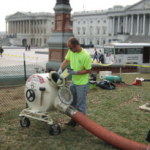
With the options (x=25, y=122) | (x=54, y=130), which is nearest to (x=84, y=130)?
(x=54, y=130)

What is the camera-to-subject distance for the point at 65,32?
1352 centimetres

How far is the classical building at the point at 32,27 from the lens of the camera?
382ft

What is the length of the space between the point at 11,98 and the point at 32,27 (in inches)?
4691

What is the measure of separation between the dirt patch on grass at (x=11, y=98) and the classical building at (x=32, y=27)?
107 m

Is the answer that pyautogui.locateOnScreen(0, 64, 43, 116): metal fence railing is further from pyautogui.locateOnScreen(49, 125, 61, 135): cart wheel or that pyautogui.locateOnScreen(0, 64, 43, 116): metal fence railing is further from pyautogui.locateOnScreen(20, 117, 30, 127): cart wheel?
pyautogui.locateOnScreen(49, 125, 61, 135): cart wheel

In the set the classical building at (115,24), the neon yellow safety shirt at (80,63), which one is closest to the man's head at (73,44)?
the neon yellow safety shirt at (80,63)

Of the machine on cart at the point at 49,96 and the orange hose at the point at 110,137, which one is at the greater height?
the machine on cart at the point at 49,96

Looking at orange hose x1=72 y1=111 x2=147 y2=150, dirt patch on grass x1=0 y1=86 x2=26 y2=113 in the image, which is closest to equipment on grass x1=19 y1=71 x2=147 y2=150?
orange hose x1=72 y1=111 x2=147 y2=150

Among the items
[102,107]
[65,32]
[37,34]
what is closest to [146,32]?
[37,34]

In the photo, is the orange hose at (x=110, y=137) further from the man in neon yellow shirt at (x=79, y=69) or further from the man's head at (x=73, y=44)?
the man's head at (x=73, y=44)

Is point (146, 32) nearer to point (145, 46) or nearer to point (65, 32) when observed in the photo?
point (145, 46)

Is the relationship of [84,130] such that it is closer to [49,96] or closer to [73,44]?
[49,96]

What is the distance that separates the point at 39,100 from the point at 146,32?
87.6 m

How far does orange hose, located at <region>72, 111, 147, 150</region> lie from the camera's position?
13.2 ft
